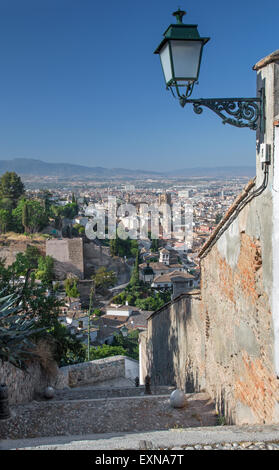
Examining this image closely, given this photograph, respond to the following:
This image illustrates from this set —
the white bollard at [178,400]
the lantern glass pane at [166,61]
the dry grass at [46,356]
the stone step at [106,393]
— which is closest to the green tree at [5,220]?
the dry grass at [46,356]

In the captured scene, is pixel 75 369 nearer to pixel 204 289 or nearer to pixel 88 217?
pixel 204 289

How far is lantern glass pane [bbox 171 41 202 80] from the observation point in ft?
9.41

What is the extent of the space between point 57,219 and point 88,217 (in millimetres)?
12613

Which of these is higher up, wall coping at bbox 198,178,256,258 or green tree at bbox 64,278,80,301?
wall coping at bbox 198,178,256,258

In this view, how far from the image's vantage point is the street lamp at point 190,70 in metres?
2.86

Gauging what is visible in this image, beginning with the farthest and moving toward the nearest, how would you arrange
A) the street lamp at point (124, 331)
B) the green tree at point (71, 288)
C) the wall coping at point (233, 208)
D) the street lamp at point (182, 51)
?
1. the green tree at point (71, 288)
2. the street lamp at point (124, 331)
3. the wall coping at point (233, 208)
4. the street lamp at point (182, 51)

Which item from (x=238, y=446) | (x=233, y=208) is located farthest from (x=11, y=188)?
(x=238, y=446)

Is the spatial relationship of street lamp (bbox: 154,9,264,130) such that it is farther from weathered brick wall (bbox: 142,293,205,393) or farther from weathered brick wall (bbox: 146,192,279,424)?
weathered brick wall (bbox: 142,293,205,393)

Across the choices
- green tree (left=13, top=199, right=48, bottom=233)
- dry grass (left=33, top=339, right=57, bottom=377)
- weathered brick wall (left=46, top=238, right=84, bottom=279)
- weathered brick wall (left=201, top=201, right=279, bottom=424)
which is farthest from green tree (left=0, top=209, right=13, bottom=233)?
weathered brick wall (left=201, top=201, right=279, bottom=424)

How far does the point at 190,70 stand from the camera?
290cm

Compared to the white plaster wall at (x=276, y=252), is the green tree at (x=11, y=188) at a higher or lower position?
higher

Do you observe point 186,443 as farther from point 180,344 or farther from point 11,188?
point 11,188

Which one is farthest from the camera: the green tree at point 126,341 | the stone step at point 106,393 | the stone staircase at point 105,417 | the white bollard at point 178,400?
the green tree at point 126,341

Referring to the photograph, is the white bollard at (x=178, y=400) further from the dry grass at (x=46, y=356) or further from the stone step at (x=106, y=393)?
the dry grass at (x=46, y=356)
